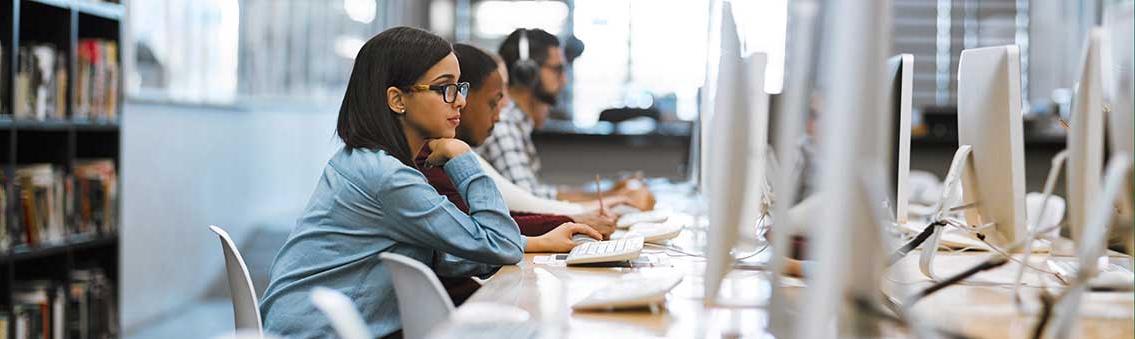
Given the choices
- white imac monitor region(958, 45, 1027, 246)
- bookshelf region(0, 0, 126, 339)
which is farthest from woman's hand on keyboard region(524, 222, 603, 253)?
bookshelf region(0, 0, 126, 339)

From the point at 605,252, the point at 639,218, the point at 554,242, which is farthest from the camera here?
the point at 639,218

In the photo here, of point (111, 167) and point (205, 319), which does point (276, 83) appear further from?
point (111, 167)

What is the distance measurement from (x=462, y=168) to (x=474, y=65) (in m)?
0.60

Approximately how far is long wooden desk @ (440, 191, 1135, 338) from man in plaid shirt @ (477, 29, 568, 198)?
142 centimetres

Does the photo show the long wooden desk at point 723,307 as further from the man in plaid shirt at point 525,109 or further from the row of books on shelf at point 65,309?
the row of books on shelf at point 65,309

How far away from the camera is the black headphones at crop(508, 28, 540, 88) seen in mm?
3855

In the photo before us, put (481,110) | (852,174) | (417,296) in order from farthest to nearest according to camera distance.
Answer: (481,110) < (417,296) < (852,174)

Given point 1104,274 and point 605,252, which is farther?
point 605,252

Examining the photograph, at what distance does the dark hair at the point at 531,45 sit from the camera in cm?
395

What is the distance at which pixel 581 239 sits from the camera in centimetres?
251

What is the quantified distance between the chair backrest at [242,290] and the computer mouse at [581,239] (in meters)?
0.72

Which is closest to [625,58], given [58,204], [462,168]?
[58,204]

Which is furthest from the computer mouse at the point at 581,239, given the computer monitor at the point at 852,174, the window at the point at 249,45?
the window at the point at 249,45

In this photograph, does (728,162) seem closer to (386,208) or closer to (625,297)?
(625,297)
